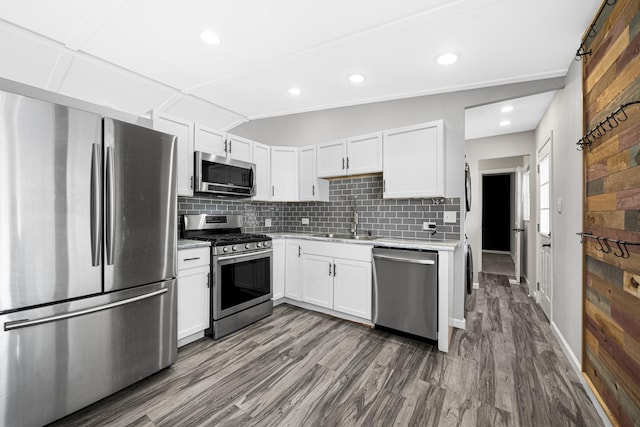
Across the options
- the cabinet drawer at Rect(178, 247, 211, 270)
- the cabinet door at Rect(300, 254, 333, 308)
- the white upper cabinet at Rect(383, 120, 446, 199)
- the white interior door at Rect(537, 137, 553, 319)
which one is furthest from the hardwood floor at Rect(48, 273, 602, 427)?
the white upper cabinet at Rect(383, 120, 446, 199)

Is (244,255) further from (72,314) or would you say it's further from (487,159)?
(487,159)

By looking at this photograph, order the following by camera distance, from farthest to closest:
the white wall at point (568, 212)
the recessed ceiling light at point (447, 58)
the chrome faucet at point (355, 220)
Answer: the chrome faucet at point (355, 220)
the recessed ceiling light at point (447, 58)
the white wall at point (568, 212)

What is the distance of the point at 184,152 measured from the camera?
2.78m

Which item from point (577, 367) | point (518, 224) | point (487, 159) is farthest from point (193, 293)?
point (518, 224)

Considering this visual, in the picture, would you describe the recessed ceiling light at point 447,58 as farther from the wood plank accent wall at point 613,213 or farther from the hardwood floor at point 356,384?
the hardwood floor at point 356,384

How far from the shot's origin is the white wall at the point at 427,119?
2883 mm

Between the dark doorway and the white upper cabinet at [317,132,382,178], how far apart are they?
6694 millimetres

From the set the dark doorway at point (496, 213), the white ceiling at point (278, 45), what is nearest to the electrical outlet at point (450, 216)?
the white ceiling at point (278, 45)

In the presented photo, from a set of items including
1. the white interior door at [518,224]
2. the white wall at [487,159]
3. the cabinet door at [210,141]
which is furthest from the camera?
the white interior door at [518,224]

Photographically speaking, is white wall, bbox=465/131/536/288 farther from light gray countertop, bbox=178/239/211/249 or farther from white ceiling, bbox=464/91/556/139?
light gray countertop, bbox=178/239/211/249

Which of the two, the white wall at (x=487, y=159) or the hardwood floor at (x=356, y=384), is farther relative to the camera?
the white wall at (x=487, y=159)

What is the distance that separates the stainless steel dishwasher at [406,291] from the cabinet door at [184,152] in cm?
202

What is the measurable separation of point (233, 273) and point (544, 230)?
382 centimetres

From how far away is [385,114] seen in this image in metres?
3.43
